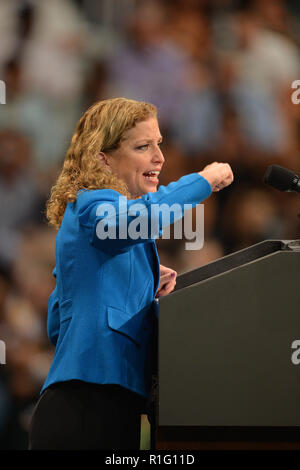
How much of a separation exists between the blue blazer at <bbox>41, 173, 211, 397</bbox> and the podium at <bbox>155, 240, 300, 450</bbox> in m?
0.15

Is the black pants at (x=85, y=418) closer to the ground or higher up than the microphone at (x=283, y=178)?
closer to the ground

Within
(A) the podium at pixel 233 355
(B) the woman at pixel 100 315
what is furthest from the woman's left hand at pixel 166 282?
(A) the podium at pixel 233 355

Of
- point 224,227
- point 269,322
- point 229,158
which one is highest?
point 229,158

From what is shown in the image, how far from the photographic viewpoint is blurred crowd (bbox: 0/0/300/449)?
2.42 meters

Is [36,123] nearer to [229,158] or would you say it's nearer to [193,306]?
[229,158]

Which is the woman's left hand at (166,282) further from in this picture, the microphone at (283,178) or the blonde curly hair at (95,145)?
the microphone at (283,178)

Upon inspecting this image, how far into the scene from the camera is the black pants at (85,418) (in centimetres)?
99

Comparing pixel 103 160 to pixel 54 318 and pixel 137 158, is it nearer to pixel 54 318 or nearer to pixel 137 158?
pixel 137 158

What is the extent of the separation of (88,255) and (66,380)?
0.21 metres

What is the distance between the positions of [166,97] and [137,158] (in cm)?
136

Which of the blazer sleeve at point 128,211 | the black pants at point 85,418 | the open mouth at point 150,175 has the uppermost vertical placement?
the open mouth at point 150,175

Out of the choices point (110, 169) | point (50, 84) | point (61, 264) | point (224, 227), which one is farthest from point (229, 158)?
point (61, 264)

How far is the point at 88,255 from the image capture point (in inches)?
41.9

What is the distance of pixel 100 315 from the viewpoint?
1.03 m
